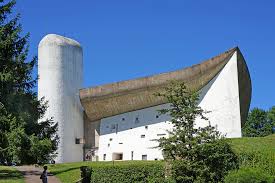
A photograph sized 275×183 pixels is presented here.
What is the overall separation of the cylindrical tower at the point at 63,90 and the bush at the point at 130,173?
23.2 metres

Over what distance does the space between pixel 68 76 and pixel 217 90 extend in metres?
A: 16.6

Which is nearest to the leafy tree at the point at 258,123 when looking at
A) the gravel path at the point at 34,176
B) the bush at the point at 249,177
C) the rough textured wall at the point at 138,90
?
the rough textured wall at the point at 138,90

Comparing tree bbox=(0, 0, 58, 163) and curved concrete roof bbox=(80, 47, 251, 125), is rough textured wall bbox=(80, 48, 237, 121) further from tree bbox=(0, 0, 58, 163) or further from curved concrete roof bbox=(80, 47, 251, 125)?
tree bbox=(0, 0, 58, 163)

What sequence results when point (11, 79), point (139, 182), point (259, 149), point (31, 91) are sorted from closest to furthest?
point (259, 149), point (139, 182), point (11, 79), point (31, 91)

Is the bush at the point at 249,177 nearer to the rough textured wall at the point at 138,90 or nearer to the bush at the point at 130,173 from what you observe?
the bush at the point at 130,173

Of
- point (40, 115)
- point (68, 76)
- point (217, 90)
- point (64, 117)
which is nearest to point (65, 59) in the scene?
point (68, 76)

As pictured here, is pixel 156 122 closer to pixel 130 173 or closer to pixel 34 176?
pixel 34 176

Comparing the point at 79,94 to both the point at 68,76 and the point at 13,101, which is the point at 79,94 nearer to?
the point at 68,76

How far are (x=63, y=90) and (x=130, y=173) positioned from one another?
26.7 meters


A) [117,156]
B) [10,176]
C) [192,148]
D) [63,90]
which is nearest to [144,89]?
[117,156]

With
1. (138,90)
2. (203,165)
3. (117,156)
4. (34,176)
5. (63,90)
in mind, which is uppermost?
(63,90)

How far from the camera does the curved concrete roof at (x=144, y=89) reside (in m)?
40.3

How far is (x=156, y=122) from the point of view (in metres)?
42.6

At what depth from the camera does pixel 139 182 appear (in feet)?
73.3
